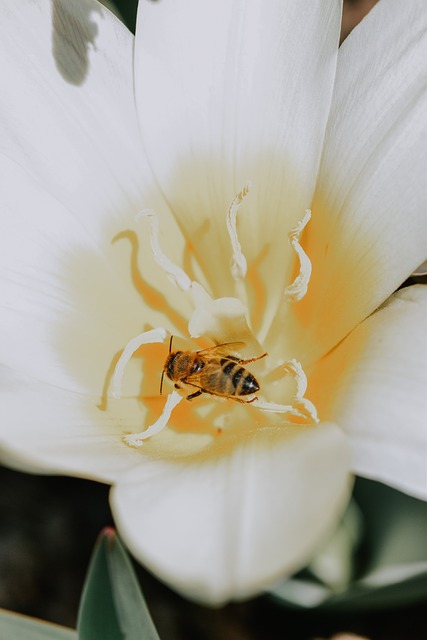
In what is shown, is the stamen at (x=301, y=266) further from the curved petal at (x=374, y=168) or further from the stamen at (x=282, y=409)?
the stamen at (x=282, y=409)

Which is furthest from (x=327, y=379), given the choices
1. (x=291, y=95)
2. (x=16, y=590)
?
(x=16, y=590)

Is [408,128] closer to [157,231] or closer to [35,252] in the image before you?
[157,231]

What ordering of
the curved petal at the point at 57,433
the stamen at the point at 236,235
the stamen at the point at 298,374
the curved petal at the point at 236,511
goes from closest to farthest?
the curved petal at the point at 236,511 → the curved petal at the point at 57,433 → the stamen at the point at 298,374 → the stamen at the point at 236,235

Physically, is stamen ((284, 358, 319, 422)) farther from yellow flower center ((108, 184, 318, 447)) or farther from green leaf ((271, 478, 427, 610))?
green leaf ((271, 478, 427, 610))

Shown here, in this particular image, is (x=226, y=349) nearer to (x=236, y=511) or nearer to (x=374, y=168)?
(x=374, y=168)

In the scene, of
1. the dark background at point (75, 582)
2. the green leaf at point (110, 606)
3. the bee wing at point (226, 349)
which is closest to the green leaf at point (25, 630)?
the green leaf at point (110, 606)
